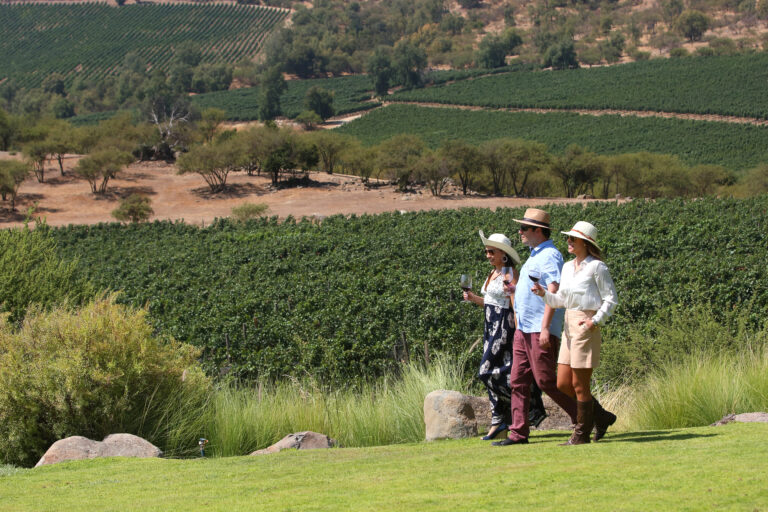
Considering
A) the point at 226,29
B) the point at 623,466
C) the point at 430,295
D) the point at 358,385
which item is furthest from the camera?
the point at 226,29

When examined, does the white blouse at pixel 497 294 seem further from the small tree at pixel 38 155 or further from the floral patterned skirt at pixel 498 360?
the small tree at pixel 38 155

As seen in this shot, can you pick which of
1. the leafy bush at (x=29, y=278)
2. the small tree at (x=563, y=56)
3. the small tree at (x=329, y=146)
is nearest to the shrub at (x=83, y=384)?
the leafy bush at (x=29, y=278)

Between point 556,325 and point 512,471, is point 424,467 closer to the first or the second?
point 512,471

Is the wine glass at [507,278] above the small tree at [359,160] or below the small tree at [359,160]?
above

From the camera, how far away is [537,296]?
717 cm

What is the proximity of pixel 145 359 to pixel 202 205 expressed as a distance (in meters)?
46.6

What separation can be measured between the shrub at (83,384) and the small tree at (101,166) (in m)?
48.6

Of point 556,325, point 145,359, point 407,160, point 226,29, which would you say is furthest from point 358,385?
point 226,29

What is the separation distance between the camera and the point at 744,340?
41.3 ft

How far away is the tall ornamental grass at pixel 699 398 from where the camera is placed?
893cm

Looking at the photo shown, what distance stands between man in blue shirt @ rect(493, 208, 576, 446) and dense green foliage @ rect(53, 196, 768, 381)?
216 inches

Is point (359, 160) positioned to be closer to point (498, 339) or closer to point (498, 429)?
point (498, 339)

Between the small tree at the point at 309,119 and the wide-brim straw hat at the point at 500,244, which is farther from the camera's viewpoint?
the small tree at the point at 309,119

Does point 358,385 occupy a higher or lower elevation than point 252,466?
lower
